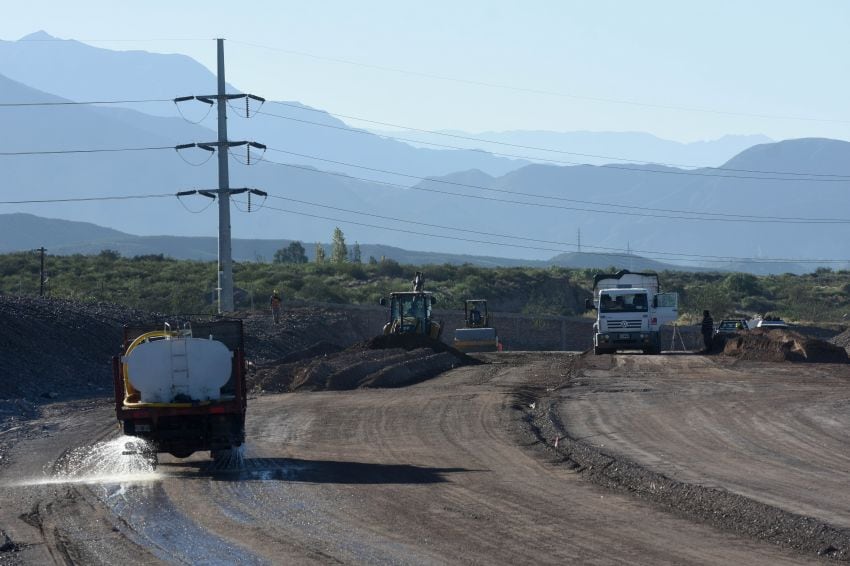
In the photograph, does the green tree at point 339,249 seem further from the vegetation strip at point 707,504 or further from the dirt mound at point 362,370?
the vegetation strip at point 707,504

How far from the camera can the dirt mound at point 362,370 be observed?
33.7 meters

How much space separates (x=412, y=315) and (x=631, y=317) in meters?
8.86

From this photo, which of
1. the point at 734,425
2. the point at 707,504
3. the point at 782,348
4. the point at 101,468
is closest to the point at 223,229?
the point at 782,348

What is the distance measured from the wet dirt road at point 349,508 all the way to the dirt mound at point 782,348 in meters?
20.7

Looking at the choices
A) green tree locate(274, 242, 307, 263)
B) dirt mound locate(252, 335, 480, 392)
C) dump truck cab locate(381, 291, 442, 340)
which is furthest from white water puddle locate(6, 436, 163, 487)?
green tree locate(274, 242, 307, 263)

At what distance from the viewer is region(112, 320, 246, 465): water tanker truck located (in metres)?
17.6

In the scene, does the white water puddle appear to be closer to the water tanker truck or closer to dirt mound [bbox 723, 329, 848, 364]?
the water tanker truck

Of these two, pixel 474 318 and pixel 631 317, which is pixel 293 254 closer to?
pixel 474 318

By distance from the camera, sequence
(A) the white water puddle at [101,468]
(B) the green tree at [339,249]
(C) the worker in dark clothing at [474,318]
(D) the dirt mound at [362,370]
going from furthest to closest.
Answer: (B) the green tree at [339,249], (C) the worker in dark clothing at [474,318], (D) the dirt mound at [362,370], (A) the white water puddle at [101,468]

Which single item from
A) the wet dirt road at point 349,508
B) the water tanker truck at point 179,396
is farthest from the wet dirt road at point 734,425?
the water tanker truck at point 179,396

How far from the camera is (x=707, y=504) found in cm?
1411

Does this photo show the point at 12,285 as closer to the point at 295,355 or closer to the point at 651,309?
the point at 295,355

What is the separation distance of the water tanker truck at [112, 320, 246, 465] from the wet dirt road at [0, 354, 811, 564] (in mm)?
557

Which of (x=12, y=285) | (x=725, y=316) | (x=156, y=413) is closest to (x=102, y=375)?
(x=156, y=413)
